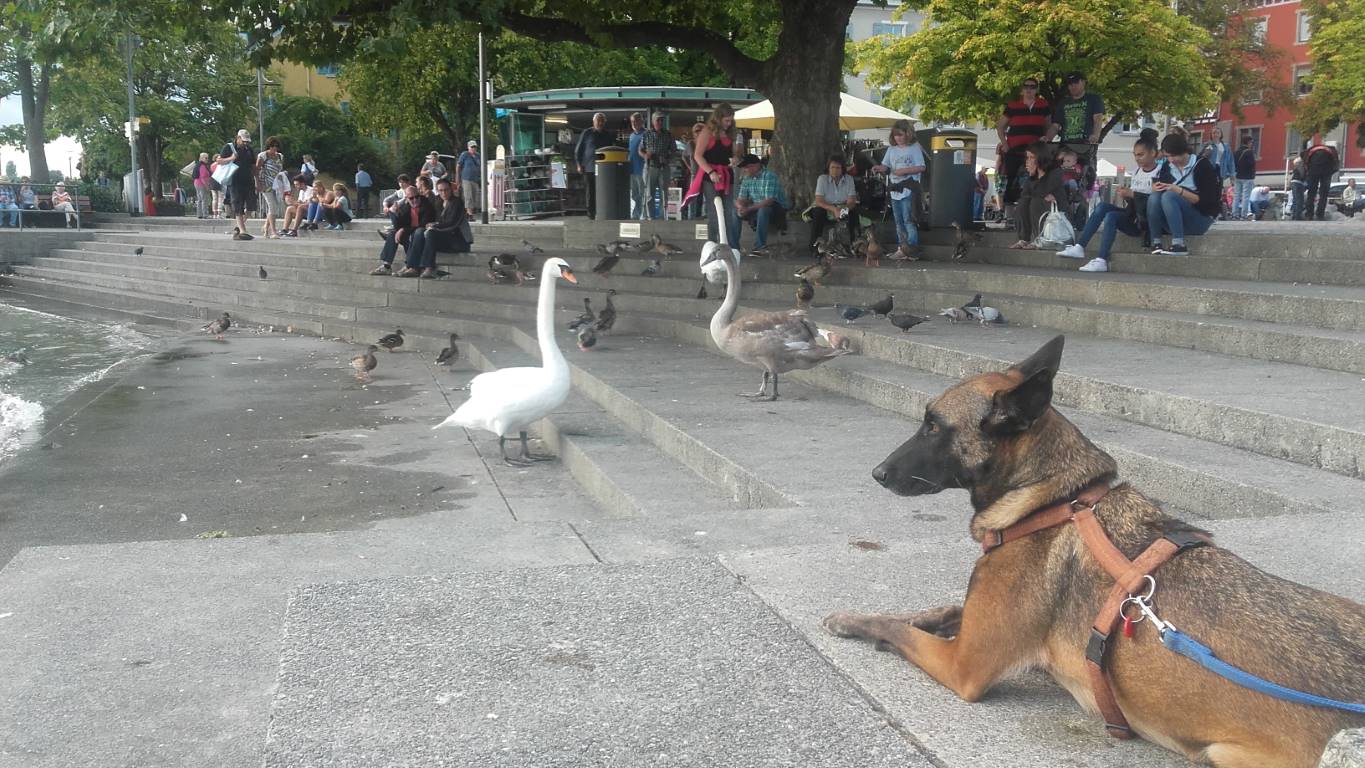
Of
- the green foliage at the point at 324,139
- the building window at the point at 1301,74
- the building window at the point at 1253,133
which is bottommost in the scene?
the green foliage at the point at 324,139

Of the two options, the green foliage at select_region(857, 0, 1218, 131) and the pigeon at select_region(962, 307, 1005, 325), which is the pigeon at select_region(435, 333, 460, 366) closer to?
the pigeon at select_region(962, 307, 1005, 325)

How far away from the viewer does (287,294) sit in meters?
20.5

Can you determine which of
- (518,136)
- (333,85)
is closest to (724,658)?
(518,136)

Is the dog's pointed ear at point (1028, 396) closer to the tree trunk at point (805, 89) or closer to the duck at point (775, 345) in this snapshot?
the duck at point (775, 345)

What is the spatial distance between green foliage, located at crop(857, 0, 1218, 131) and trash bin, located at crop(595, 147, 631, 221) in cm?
2018

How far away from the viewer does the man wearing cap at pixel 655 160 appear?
20.4 m

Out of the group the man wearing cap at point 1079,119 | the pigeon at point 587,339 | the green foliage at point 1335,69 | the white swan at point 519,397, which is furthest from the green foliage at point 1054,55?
the white swan at point 519,397

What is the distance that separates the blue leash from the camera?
231cm

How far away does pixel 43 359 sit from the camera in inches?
627

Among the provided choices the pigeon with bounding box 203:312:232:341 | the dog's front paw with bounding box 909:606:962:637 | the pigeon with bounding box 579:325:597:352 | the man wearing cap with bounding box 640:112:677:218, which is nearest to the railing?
the pigeon with bounding box 203:312:232:341

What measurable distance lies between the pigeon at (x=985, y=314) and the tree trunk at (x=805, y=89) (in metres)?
6.19

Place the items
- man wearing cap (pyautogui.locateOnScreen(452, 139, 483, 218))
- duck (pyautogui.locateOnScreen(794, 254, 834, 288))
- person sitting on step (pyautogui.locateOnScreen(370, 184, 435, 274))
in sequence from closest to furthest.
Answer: duck (pyautogui.locateOnScreen(794, 254, 834, 288)) → person sitting on step (pyautogui.locateOnScreen(370, 184, 435, 274)) → man wearing cap (pyautogui.locateOnScreen(452, 139, 483, 218))

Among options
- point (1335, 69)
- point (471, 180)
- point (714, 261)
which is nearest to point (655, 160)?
point (714, 261)

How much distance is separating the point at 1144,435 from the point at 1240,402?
0.52m
